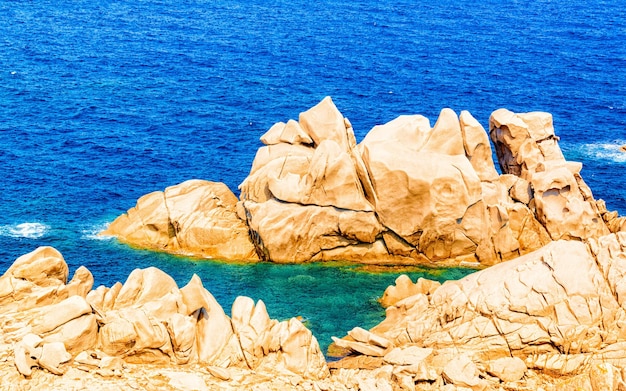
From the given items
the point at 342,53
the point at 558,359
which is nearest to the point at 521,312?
the point at 558,359

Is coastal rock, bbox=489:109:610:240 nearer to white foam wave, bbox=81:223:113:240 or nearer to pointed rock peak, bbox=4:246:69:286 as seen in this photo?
white foam wave, bbox=81:223:113:240

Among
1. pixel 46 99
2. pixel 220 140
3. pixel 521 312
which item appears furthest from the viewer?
pixel 46 99

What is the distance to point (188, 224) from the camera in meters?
79.5

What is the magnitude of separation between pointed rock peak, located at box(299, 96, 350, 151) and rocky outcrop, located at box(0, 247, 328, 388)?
26.8 m

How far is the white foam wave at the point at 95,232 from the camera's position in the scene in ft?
265

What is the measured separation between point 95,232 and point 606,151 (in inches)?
2310

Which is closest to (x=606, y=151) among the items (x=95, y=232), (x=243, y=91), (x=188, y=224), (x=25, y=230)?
Answer: (x=243, y=91)

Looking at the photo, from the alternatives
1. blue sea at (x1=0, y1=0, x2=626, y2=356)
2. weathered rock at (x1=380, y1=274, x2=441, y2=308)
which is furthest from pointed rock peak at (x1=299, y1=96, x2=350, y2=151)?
weathered rock at (x1=380, y1=274, x2=441, y2=308)

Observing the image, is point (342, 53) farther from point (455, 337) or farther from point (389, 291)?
point (455, 337)

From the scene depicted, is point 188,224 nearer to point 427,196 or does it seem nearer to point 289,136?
point 289,136

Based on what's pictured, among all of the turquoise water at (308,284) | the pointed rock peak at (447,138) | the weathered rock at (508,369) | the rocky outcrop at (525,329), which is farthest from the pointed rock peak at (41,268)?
the pointed rock peak at (447,138)

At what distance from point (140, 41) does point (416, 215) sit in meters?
74.2

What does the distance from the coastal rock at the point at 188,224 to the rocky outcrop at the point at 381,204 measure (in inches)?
4.2

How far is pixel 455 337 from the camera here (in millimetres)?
57688
